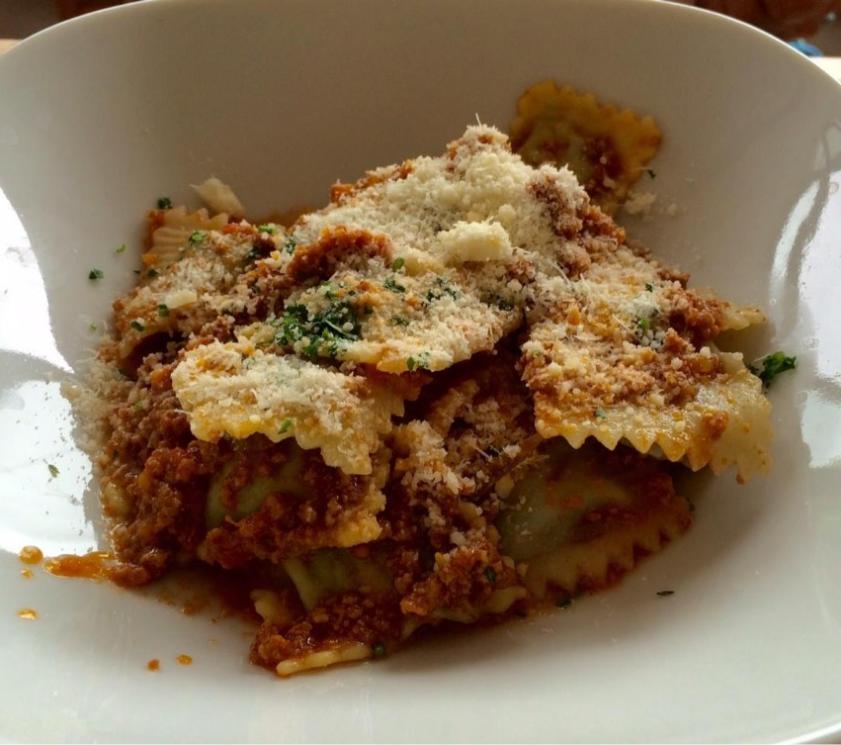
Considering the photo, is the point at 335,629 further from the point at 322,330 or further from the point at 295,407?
the point at 322,330

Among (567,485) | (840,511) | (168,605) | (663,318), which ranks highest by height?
(663,318)

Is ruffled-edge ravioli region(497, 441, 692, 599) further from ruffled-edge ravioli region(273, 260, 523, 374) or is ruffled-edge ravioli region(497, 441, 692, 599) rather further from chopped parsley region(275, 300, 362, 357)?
chopped parsley region(275, 300, 362, 357)

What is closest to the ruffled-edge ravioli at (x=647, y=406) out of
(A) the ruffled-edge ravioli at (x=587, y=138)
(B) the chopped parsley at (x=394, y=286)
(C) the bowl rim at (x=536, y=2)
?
(B) the chopped parsley at (x=394, y=286)

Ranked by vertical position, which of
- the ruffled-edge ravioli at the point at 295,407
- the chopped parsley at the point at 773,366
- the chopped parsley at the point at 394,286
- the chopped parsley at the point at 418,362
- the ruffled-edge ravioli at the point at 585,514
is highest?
the chopped parsley at the point at 394,286

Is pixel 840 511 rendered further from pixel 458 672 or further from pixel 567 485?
pixel 458 672

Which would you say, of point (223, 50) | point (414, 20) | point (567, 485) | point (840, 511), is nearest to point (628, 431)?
point (567, 485)

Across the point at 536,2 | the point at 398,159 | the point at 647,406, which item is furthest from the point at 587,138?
the point at 647,406

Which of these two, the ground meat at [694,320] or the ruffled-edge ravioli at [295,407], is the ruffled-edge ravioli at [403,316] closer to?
the ruffled-edge ravioli at [295,407]
